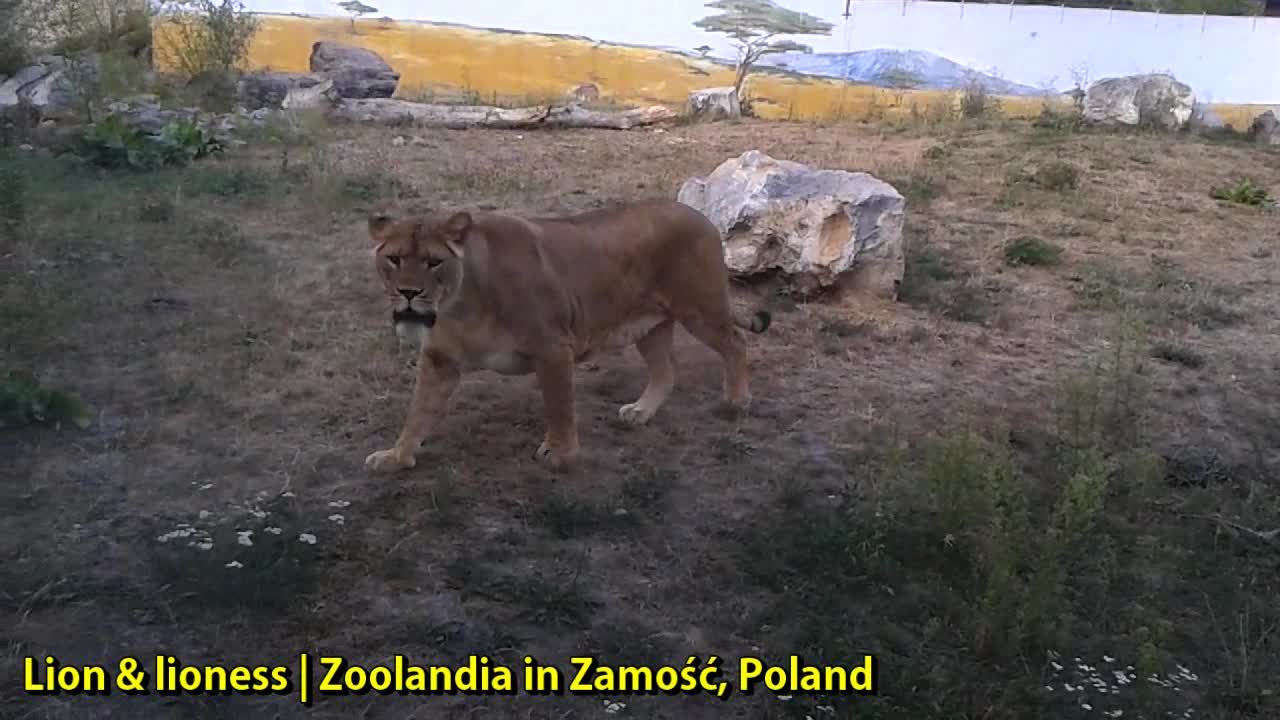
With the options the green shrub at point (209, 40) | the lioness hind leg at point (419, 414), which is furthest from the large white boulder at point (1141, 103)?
the lioness hind leg at point (419, 414)

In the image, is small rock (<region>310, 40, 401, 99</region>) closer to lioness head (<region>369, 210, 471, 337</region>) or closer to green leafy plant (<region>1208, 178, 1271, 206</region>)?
green leafy plant (<region>1208, 178, 1271, 206</region>)

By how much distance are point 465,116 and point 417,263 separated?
10430mm

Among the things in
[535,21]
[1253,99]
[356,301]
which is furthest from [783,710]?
[1253,99]

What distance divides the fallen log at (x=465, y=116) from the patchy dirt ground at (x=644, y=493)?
520 cm

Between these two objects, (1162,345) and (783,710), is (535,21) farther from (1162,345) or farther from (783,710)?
(783,710)

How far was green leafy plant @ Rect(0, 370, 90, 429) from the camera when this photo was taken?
541 cm

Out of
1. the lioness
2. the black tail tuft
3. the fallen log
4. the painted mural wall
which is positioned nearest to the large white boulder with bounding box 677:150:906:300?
the black tail tuft

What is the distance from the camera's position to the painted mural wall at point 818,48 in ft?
70.3

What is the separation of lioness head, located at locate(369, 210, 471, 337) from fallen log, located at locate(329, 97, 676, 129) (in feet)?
33.0

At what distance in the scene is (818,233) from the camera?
838 centimetres

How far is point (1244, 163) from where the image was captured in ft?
47.4

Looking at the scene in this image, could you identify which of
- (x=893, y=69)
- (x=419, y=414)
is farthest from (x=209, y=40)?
(x=893, y=69)

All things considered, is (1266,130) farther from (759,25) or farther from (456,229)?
(456,229)
